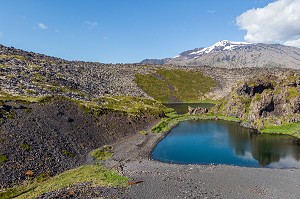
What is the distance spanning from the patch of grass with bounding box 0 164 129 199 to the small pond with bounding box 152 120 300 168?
1837 centimetres

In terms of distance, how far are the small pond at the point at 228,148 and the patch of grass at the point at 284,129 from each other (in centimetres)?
437

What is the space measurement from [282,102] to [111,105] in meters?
73.1

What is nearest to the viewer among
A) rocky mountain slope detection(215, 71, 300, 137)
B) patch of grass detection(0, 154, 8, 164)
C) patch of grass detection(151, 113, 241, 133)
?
patch of grass detection(0, 154, 8, 164)

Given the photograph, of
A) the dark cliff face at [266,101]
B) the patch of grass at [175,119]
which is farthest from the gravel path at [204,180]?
the dark cliff face at [266,101]

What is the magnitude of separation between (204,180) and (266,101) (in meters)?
74.9

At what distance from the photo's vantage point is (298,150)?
79.2 m

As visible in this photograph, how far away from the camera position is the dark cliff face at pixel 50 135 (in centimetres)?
5856

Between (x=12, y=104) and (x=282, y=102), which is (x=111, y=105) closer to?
(x=12, y=104)

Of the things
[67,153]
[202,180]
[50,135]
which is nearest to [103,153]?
[67,153]

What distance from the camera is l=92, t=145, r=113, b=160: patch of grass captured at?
7175 centimetres

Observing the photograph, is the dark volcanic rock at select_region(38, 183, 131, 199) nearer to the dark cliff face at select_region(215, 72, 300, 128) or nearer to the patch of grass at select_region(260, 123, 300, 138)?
the patch of grass at select_region(260, 123, 300, 138)

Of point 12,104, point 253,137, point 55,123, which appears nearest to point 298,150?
point 253,137

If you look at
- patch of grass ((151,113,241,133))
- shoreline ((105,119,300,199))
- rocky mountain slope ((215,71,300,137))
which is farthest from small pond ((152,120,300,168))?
rocky mountain slope ((215,71,300,137))

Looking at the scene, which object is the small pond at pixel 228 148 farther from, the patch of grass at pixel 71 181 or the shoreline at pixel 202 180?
the patch of grass at pixel 71 181
